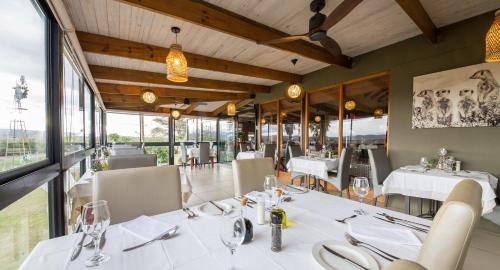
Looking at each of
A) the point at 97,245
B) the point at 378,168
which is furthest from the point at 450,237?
the point at 378,168

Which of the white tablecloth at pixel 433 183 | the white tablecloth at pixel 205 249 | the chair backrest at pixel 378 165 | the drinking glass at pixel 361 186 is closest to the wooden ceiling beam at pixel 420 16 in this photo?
the chair backrest at pixel 378 165

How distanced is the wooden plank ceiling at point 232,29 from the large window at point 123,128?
4535 millimetres

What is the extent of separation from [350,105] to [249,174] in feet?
10.5

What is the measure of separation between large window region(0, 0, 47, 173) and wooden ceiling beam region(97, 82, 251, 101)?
3.45 metres

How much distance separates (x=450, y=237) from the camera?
19.3 inches

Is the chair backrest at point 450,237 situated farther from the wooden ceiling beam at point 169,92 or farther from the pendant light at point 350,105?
the wooden ceiling beam at point 169,92

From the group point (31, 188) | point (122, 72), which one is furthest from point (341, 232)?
point (122, 72)

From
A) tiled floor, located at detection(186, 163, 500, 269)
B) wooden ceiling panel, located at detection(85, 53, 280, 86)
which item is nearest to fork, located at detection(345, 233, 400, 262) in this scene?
tiled floor, located at detection(186, 163, 500, 269)

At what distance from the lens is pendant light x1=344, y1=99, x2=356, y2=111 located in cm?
409

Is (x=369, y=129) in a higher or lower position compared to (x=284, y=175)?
higher

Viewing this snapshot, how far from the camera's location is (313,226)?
3.26ft

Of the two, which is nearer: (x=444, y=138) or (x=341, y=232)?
(x=341, y=232)

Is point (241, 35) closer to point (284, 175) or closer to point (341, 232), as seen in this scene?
point (341, 232)

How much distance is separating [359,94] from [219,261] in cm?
411
